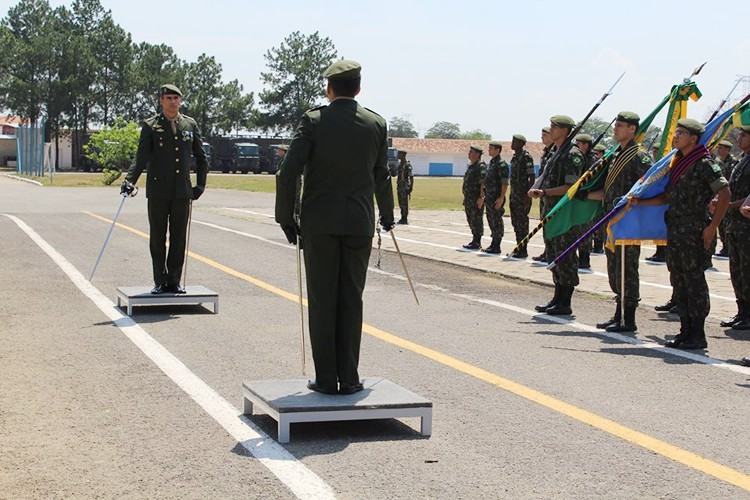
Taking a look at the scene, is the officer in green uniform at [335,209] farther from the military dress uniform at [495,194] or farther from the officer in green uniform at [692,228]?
the military dress uniform at [495,194]

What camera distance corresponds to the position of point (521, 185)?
19328 millimetres

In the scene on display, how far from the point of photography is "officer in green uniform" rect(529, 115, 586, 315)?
11.8 meters

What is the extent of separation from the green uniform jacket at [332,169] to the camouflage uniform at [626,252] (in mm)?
4754

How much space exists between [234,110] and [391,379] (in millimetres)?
106775

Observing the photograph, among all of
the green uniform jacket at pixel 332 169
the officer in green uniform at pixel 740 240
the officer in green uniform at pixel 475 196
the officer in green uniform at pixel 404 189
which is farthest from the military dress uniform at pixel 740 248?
the officer in green uniform at pixel 404 189

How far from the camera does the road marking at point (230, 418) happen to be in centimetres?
537

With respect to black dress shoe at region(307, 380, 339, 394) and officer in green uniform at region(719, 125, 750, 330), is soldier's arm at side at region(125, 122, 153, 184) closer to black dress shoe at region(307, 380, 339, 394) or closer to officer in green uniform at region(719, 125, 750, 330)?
black dress shoe at region(307, 380, 339, 394)

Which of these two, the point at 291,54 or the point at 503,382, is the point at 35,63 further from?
the point at 503,382

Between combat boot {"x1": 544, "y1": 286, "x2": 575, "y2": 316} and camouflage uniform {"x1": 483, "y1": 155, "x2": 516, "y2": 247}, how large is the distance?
7.57 meters

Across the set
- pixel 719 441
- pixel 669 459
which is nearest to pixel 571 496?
pixel 669 459

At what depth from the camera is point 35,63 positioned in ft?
330

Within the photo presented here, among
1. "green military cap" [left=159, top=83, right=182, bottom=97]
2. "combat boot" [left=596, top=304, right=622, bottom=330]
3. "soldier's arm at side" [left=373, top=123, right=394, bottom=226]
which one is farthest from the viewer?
"green military cap" [left=159, top=83, right=182, bottom=97]

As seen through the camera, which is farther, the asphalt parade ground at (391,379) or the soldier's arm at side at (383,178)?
the soldier's arm at side at (383,178)

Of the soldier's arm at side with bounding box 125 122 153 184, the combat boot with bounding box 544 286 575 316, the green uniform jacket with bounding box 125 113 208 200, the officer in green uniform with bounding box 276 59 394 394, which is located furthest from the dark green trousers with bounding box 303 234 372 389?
the combat boot with bounding box 544 286 575 316
